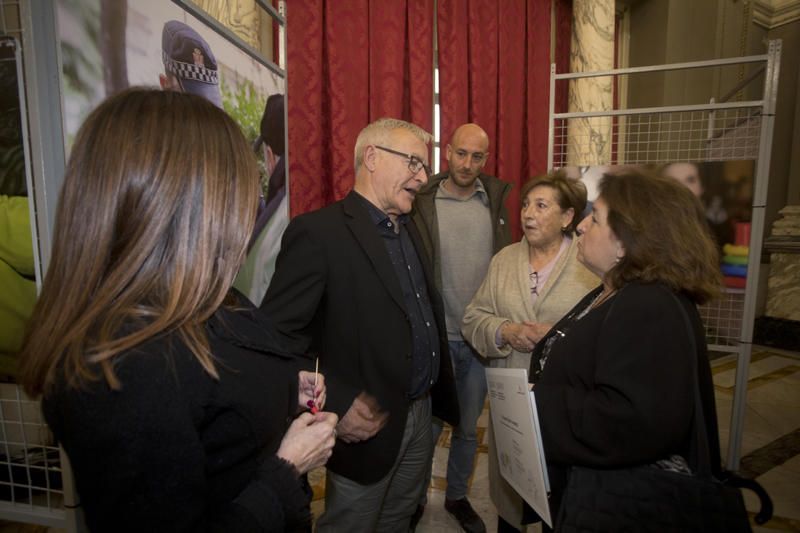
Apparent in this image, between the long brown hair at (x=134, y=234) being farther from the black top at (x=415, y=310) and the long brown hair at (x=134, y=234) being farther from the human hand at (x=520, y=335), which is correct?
the human hand at (x=520, y=335)

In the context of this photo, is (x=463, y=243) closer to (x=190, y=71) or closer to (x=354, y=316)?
(x=354, y=316)

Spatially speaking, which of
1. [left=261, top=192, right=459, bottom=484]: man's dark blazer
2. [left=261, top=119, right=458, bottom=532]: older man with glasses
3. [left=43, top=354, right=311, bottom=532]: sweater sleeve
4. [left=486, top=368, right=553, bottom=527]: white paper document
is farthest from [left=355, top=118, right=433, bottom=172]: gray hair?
[left=43, top=354, right=311, bottom=532]: sweater sleeve

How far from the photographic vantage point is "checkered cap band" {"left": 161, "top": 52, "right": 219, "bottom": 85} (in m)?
1.25

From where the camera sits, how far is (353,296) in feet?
5.05

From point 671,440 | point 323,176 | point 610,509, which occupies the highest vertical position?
point 323,176

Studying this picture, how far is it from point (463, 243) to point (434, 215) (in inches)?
8.7

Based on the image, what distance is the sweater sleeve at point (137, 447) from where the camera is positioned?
1.91 ft

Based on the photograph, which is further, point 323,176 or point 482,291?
point 323,176

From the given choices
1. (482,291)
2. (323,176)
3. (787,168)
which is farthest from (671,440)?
(787,168)

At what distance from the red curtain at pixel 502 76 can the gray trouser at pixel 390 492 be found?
2884 mm

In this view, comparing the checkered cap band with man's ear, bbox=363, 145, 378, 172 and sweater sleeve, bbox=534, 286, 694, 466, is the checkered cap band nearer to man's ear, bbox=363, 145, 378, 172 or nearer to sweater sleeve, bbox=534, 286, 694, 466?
man's ear, bbox=363, 145, 378, 172

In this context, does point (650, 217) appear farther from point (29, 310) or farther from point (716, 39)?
point (716, 39)

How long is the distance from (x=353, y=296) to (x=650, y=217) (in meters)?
0.91

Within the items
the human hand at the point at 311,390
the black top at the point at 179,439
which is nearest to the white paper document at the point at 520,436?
the human hand at the point at 311,390
